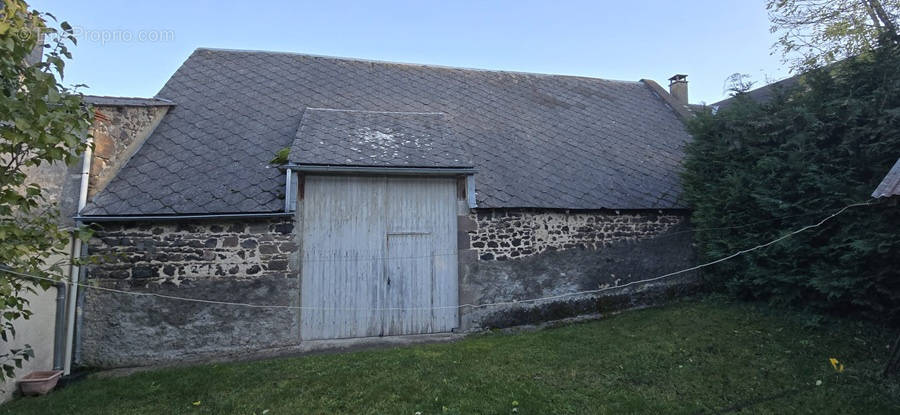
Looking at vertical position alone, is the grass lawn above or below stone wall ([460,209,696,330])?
below

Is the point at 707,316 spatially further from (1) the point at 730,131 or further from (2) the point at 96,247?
(2) the point at 96,247

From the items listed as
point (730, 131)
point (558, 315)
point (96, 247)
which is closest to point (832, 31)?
point (730, 131)

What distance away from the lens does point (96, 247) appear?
6094 mm

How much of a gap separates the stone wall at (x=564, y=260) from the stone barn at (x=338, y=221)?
0.03 m

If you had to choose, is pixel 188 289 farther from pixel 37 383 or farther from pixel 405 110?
pixel 405 110

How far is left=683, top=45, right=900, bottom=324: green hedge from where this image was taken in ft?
18.1

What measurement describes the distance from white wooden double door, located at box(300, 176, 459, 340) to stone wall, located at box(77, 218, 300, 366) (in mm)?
435

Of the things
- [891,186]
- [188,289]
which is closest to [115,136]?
[188,289]

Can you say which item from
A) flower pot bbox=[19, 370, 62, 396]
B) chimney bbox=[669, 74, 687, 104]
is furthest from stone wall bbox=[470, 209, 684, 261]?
chimney bbox=[669, 74, 687, 104]

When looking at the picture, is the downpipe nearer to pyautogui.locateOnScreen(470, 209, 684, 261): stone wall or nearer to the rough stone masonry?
the rough stone masonry

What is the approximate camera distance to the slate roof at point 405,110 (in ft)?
21.9

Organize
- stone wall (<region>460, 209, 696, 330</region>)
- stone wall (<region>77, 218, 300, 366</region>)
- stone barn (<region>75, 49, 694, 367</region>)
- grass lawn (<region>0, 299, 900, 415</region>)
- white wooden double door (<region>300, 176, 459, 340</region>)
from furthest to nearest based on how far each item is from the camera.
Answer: stone wall (<region>460, 209, 696, 330</region>)
white wooden double door (<region>300, 176, 459, 340</region>)
stone barn (<region>75, 49, 694, 367</region>)
stone wall (<region>77, 218, 300, 366</region>)
grass lawn (<region>0, 299, 900, 415</region>)

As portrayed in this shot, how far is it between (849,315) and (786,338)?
107 cm

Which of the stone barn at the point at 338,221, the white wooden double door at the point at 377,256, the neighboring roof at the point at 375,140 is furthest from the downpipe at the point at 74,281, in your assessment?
the white wooden double door at the point at 377,256
